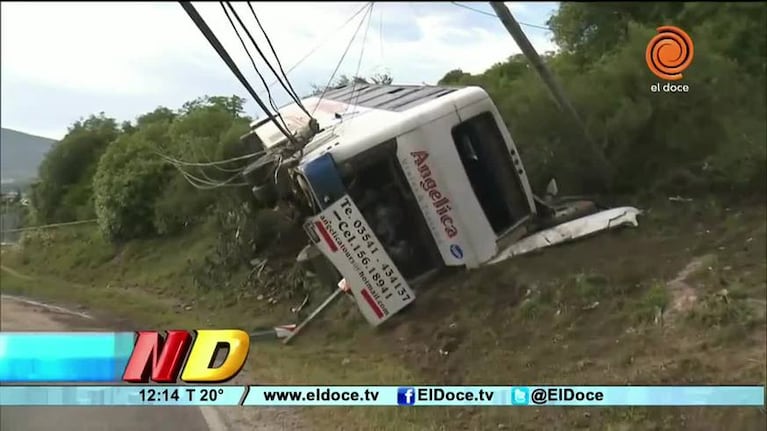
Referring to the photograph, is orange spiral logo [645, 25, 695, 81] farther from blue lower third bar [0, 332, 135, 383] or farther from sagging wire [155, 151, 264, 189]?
blue lower third bar [0, 332, 135, 383]

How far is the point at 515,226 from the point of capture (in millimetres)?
4105

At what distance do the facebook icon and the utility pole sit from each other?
1.51 meters

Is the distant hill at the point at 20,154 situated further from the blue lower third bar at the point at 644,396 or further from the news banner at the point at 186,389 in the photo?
the blue lower third bar at the point at 644,396

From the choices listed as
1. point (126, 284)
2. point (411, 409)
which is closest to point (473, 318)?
point (411, 409)

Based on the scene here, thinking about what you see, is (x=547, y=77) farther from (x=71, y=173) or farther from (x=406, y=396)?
(x=71, y=173)

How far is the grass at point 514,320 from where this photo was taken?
9.68 feet

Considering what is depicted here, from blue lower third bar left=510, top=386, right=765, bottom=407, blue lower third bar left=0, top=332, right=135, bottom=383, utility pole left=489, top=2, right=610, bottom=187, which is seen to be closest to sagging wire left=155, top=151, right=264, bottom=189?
blue lower third bar left=0, top=332, right=135, bottom=383

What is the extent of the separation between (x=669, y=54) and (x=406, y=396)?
5.59 feet

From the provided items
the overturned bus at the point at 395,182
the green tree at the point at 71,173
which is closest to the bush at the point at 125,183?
the green tree at the point at 71,173

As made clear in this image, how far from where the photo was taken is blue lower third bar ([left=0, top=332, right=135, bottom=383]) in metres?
2.90

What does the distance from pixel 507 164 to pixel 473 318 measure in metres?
0.88

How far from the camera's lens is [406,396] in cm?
298

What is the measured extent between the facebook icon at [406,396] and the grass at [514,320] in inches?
1.3

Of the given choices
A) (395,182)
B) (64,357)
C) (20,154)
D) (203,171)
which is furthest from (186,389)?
(395,182)
